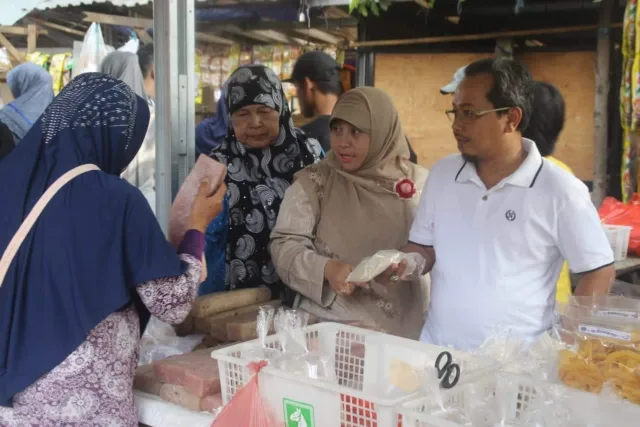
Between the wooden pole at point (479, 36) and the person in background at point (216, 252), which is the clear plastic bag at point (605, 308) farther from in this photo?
the wooden pole at point (479, 36)

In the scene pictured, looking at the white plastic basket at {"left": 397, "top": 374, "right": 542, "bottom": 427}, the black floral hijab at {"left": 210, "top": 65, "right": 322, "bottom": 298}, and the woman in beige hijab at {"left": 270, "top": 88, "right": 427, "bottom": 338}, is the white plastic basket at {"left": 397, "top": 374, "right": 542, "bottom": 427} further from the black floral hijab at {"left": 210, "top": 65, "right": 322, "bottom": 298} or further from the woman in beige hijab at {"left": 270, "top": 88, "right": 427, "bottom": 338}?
the black floral hijab at {"left": 210, "top": 65, "right": 322, "bottom": 298}

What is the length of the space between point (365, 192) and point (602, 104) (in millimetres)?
3107

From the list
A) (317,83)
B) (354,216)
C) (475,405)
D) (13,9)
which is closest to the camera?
(475,405)

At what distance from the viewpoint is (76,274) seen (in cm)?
151

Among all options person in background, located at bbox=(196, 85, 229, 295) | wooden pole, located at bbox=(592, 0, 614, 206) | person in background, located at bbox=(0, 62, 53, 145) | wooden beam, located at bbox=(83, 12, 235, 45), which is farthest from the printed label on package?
wooden beam, located at bbox=(83, 12, 235, 45)

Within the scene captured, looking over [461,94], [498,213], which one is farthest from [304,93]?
[498,213]

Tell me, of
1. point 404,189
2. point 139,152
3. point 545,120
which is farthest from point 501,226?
point 139,152

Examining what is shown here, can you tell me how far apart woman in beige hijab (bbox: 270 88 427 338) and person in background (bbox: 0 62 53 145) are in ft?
8.40

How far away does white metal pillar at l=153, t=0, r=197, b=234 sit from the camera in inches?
98.2

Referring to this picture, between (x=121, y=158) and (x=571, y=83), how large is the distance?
14.1 ft

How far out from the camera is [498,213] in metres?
1.98

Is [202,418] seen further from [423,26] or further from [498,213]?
[423,26]

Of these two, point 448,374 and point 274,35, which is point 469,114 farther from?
point 274,35

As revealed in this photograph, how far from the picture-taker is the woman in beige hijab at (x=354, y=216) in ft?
7.29
